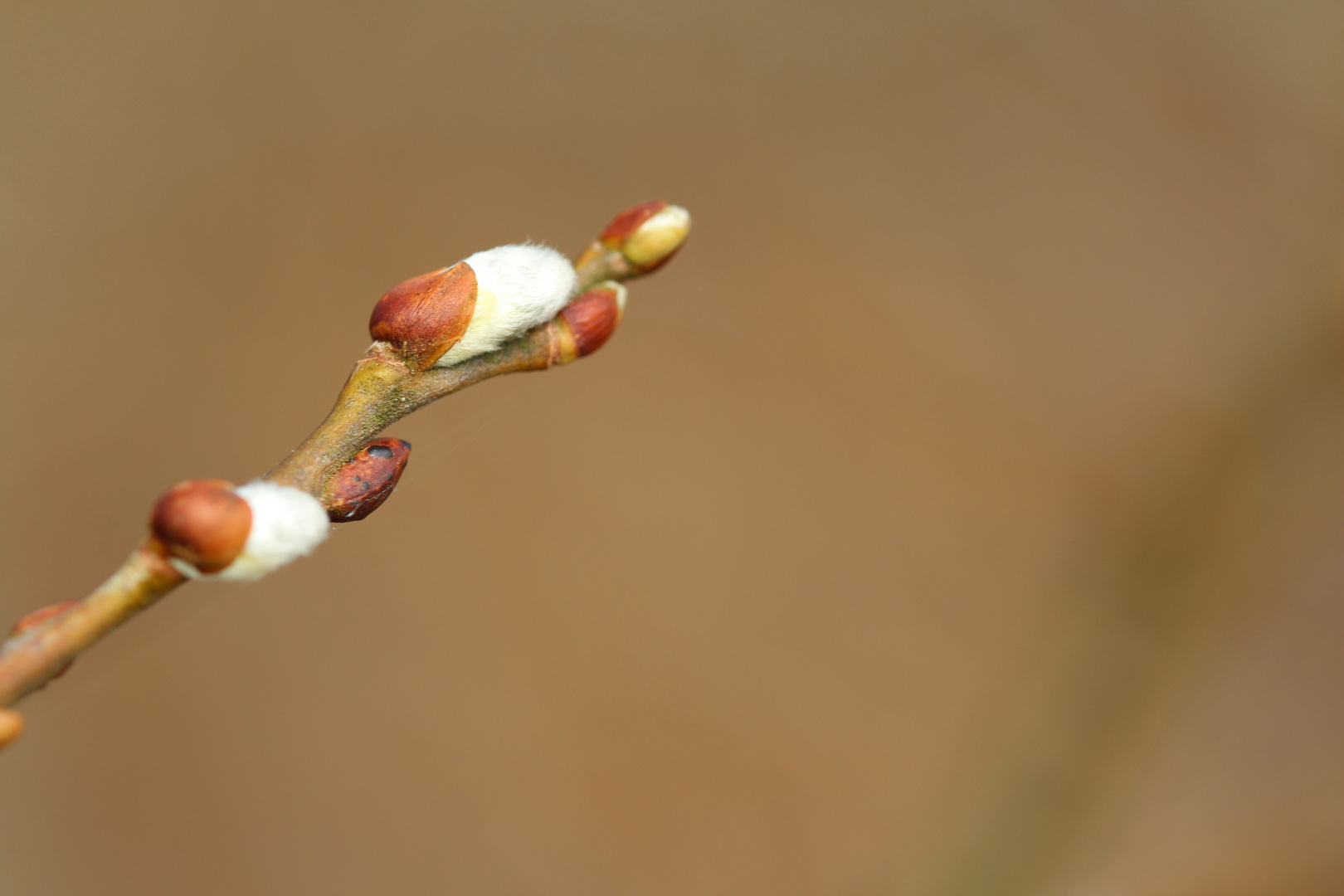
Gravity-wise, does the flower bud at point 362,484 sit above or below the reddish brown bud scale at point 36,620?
below

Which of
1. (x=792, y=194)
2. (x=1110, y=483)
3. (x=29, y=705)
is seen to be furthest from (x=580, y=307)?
(x=1110, y=483)

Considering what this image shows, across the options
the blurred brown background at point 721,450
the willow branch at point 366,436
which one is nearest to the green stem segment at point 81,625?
the willow branch at point 366,436

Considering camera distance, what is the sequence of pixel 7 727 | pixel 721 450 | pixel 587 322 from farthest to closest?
pixel 721 450 < pixel 587 322 < pixel 7 727

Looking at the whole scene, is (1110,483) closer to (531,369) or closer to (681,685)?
(681,685)

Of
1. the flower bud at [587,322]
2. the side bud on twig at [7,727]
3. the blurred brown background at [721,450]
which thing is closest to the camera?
the side bud on twig at [7,727]

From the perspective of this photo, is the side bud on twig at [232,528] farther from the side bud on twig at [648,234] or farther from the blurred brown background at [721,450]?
the blurred brown background at [721,450]

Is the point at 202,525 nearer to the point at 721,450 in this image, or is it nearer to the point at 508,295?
the point at 508,295

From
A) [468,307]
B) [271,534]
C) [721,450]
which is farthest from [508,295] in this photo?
[721,450]
